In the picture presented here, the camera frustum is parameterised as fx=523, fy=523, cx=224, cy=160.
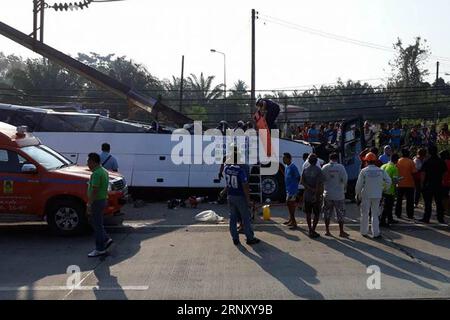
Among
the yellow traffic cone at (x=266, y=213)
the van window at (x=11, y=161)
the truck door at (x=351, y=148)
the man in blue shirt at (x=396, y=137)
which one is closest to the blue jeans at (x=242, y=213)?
the yellow traffic cone at (x=266, y=213)

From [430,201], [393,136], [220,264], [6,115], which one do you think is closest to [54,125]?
[6,115]

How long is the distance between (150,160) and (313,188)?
599 cm

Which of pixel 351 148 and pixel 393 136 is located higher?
pixel 393 136

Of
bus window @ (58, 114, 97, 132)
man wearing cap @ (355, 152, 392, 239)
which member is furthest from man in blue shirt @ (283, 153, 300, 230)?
bus window @ (58, 114, 97, 132)

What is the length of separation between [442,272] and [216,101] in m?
39.3

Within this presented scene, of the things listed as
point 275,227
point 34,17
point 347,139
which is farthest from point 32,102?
point 275,227

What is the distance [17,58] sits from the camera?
70812mm

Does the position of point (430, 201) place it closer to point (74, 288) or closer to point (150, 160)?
point (150, 160)

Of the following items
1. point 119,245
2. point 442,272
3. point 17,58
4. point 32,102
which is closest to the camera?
point 442,272

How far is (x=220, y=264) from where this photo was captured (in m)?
8.05

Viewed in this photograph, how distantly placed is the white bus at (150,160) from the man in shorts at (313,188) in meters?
4.36

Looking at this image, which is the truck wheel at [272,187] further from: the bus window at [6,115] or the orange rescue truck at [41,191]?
the bus window at [6,115]

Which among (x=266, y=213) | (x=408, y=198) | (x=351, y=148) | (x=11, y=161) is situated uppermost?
(x=351, y=148)
